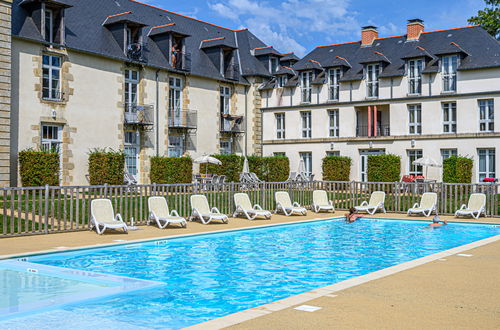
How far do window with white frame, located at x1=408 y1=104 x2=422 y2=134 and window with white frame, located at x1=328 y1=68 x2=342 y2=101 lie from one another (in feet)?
14.9

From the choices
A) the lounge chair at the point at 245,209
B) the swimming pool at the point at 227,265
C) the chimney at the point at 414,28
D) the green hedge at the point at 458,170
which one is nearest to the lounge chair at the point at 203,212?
the lounge chair at the point at 245,209

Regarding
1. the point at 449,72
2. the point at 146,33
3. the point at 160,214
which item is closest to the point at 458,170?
the point at 449,72

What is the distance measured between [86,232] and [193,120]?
17026mm

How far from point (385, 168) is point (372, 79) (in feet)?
18.0

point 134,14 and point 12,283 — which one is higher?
point 134,14

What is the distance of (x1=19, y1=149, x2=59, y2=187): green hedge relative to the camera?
71.5 feet

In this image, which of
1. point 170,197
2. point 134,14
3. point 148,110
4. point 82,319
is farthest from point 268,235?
point 134,14

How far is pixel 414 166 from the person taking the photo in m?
31.3

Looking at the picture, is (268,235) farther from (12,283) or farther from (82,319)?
(82,319)

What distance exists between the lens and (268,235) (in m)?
14.7

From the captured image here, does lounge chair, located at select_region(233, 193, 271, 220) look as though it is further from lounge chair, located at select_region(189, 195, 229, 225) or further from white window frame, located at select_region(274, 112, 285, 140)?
white window frame, located at select_region(274, 112, 285, 140)

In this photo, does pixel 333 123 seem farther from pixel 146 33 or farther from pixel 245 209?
pixel 245 209

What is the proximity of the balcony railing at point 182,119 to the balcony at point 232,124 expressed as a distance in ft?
8.96

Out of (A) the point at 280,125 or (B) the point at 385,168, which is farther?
(A) the point at 280,125
